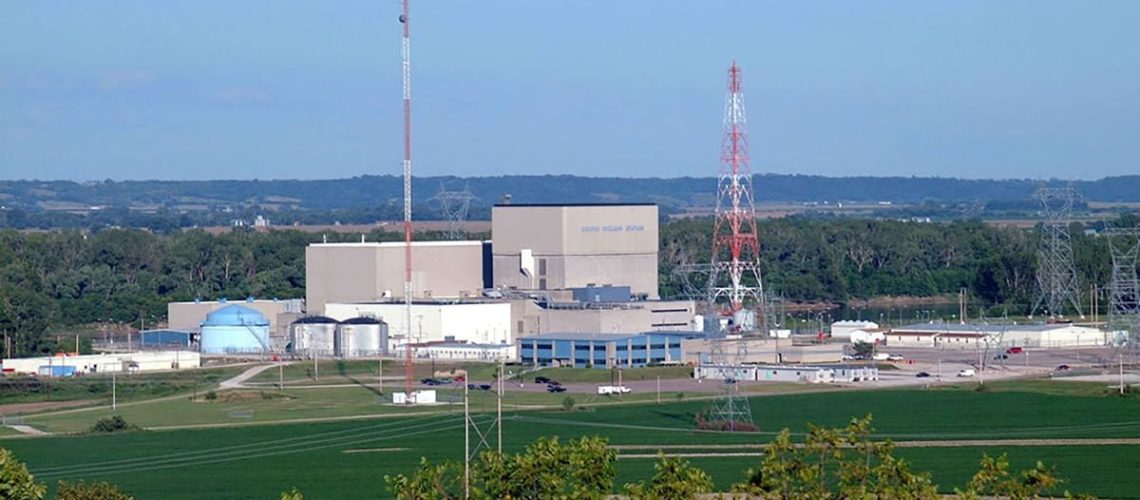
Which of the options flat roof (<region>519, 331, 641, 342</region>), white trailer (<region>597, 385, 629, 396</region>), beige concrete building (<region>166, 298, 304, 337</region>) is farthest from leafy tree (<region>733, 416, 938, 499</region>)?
beige concrete building (<region>166, 298, 304, 337</region>)

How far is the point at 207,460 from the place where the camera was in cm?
4606

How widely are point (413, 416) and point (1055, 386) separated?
857 inches

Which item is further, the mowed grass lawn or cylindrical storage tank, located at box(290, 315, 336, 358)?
cylindrical storage tank, located at box(290, 315, 336, 358)

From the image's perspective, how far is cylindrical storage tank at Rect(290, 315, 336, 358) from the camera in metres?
81.8

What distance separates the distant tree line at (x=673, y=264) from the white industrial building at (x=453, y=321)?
15.4 m

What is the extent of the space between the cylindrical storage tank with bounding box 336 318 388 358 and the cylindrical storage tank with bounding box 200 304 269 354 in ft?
16.1

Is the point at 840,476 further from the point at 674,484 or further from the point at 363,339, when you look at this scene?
the point at 363,339

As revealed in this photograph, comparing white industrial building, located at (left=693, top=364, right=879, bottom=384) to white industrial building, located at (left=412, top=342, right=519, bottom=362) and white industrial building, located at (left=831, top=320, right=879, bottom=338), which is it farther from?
white industrial building, located at (left=831, top=320, right=879, bottom=338)

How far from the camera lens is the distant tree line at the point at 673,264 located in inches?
4279

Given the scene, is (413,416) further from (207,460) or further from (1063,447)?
(1063,447)

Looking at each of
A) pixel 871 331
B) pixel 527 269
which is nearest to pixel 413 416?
pixel 527 269

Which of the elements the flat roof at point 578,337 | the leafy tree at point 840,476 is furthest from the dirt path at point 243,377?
the leafy tree at point 840,476

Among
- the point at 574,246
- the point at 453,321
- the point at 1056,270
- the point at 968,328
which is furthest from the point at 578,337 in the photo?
the point at 1056,270

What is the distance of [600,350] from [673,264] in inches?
2072
